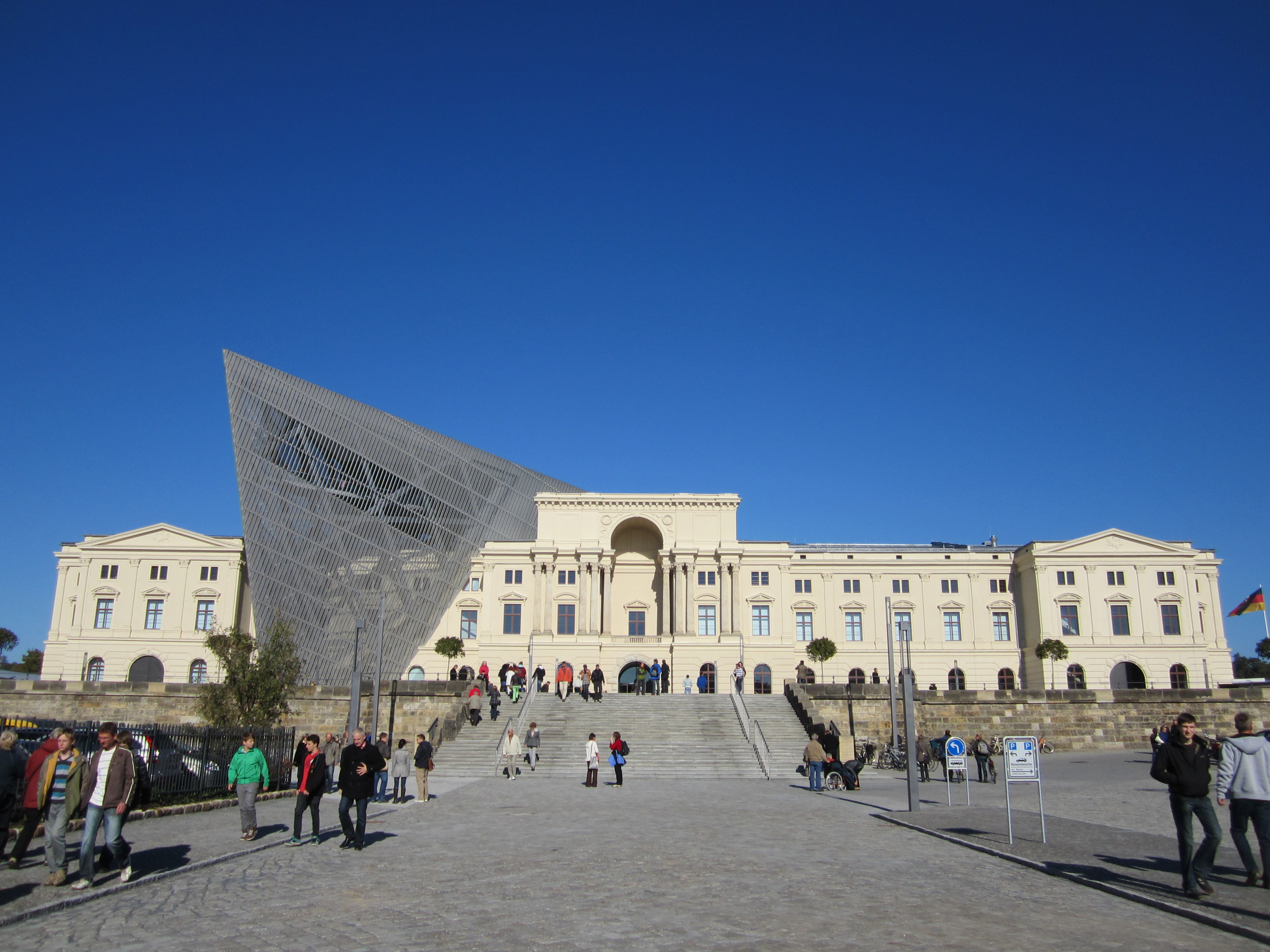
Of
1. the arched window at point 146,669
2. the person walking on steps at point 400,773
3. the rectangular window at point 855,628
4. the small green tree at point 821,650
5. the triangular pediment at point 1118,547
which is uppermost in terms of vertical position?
the triangular pediment at point 1118,547

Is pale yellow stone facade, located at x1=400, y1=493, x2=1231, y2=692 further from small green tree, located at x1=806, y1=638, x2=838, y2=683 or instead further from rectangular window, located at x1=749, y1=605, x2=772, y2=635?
small green tree, located at x1=806, y1=638, x2=838, y2=683

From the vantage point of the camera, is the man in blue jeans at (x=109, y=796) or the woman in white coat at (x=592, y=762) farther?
the woman in white coat at (x=592, y=762)

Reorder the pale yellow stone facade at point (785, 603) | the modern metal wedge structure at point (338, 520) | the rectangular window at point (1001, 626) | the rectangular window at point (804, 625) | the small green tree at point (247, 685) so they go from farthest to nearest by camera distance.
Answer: the rectangular window at point (1001, 626) → the rectangular window at point (804, 625) → the modern metal wedge structure at point (338, 520) → the pale yellow stone facade at point (785, 603) → the small green tree at point (247, 685)

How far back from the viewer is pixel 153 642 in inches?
2453

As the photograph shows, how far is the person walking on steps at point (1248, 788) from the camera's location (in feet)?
36.1

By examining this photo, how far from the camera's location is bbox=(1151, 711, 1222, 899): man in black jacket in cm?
1081

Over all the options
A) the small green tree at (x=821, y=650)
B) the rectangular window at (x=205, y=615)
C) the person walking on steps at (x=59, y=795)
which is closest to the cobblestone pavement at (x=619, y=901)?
the person walking on steps at (x=59, y=795)

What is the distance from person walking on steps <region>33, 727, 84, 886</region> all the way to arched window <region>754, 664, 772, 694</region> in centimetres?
4762

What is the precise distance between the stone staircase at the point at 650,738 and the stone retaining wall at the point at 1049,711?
302 centimetres

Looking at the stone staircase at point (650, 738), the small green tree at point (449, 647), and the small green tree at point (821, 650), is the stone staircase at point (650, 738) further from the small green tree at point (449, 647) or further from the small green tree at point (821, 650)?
the small green tree at point (449, 647)

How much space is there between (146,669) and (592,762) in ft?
149

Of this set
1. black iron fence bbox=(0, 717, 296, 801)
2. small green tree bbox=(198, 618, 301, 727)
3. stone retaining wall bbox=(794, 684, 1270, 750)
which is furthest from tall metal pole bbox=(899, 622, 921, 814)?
small green tree bbox=(198, 618, 301, 727)

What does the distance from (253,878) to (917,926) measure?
26.7 ft

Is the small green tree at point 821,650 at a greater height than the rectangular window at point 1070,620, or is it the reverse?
the rectangular window at point 1070,620
